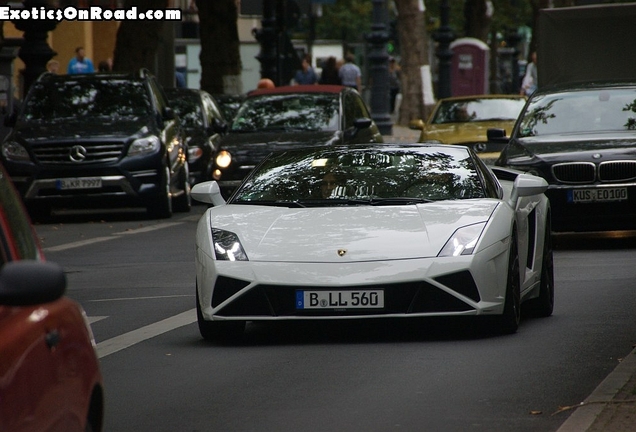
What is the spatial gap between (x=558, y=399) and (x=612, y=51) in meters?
15.7

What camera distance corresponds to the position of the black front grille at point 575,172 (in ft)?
50.7

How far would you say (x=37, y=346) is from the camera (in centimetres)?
426

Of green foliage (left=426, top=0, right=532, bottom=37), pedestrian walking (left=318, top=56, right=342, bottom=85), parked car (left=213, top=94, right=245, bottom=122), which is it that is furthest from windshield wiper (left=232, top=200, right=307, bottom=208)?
green foliage (left=426, top=0, right=532, bottom=37)

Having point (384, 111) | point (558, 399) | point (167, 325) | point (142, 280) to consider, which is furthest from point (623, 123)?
point (384, 111)

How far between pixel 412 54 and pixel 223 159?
31.6 m

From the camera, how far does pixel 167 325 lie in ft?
34.5

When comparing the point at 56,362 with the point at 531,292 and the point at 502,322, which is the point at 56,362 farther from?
the point at 531,292

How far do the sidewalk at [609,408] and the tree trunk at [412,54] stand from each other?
43502 millimetres

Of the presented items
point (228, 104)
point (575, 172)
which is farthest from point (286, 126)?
point (228, 104)

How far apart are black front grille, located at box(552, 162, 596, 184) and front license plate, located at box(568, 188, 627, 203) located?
0.36 ft

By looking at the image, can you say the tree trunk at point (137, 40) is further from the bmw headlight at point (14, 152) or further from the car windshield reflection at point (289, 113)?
the bmw headlight at point (14, 152)

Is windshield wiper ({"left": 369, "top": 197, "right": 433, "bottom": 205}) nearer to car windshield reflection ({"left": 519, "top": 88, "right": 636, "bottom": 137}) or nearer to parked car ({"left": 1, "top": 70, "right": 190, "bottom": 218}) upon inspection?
car windshield reflection ({"left": 519, "top": 88, "right": 636, "bottom": 137})

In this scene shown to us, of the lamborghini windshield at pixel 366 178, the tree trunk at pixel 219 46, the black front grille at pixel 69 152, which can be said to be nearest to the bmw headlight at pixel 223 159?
the black front grille at pixel 69 152

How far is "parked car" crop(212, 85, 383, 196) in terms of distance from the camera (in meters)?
20.8
